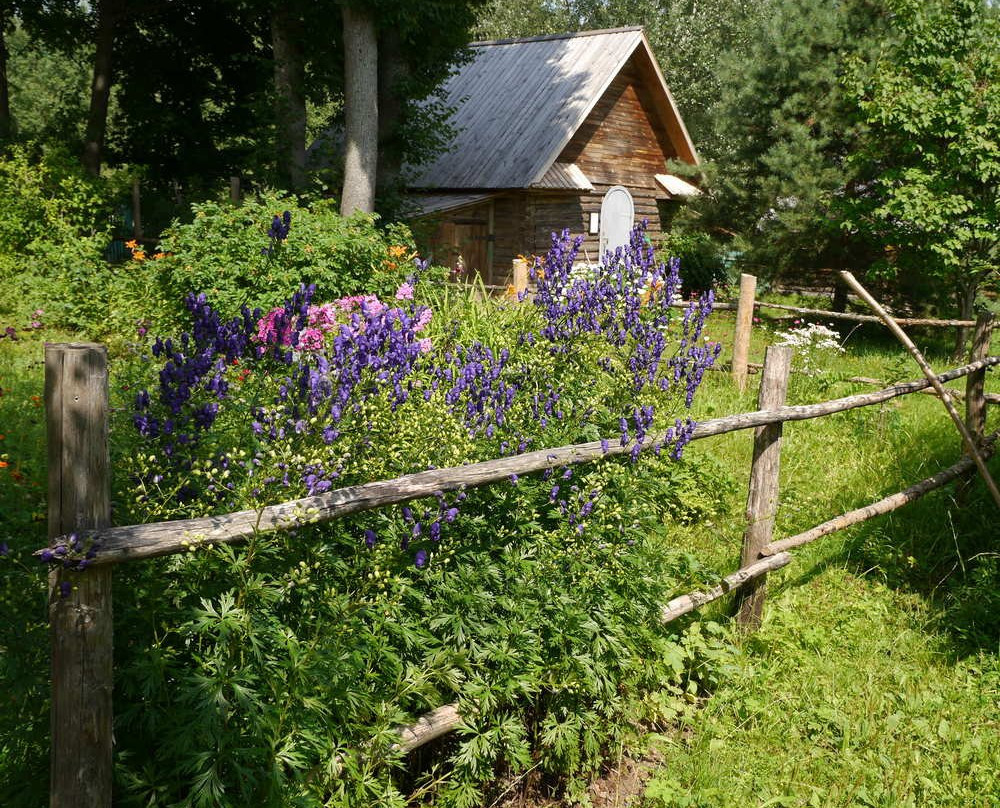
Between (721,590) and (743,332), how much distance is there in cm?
585

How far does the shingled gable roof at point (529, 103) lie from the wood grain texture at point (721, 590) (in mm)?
12786

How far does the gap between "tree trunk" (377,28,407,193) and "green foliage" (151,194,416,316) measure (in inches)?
176

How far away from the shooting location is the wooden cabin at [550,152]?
56.4 ft

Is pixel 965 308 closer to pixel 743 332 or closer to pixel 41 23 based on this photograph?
pixel 743 332

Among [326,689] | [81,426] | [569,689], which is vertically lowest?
[569,689]

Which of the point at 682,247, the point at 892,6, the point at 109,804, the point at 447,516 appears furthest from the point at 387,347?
the point at 682,247

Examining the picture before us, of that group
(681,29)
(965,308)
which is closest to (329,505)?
(965,308)

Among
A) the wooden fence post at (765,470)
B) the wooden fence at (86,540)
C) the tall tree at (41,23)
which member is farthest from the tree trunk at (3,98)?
the wooden fence at (86,540)

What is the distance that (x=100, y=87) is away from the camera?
1719 cm

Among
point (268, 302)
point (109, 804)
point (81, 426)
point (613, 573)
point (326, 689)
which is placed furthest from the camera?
point (268, 302)

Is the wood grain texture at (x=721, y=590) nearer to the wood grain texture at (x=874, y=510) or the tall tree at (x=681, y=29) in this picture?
the wood grain texture at (x=874, y=510)

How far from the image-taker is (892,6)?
1234 cm

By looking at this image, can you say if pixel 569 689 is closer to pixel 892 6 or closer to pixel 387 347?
pixel 387 347

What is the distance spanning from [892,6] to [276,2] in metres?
9.52
